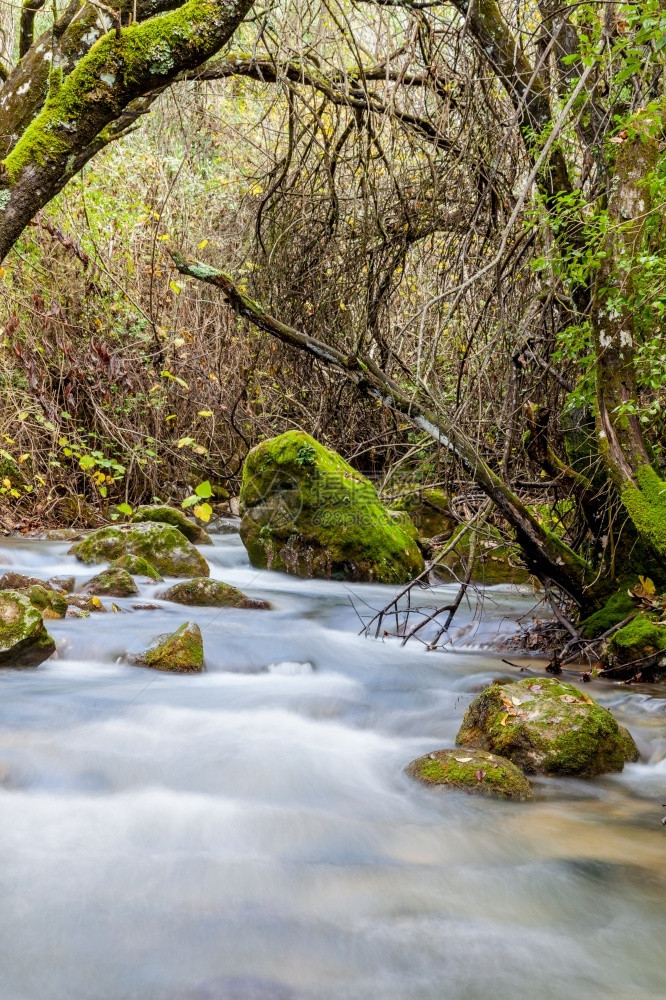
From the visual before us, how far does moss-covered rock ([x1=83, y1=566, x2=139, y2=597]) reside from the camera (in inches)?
259

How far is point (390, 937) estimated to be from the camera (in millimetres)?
2471

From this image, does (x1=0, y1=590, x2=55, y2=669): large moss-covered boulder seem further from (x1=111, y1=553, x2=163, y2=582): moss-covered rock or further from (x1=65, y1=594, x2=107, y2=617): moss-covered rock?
(x1=111, y1=553, x2=163, y2=582): moss-covered rock

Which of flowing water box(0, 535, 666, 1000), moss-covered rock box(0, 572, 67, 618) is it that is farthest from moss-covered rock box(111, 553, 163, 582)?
flowing water box(0, 535, 666, 1000)

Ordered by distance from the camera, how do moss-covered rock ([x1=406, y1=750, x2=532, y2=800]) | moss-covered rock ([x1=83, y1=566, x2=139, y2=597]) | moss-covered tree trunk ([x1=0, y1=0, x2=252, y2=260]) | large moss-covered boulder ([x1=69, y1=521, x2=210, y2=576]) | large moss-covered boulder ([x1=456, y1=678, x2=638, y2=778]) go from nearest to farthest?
moss-covered tree trunk ([x1=0, y1=0, x2=252, y2=260]) < moss-covered rock ([x1=406, y1=750, x2=532, y2=800]) < large moss-covered boulder ([x1=456, y1=678, x2=638, y2=778]) < moss-covered rock ([x1=83, y1=566, x2=139, y2=597]) < large moss-covered boulder ([x1=69, y1=521, x2=210, y2=576])

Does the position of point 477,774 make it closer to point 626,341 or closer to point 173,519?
point 626,341

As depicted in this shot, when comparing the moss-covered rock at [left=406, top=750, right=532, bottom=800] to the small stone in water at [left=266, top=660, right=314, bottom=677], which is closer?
the moss-covered rock at [left=406, top=750, right=532, bottom=800]

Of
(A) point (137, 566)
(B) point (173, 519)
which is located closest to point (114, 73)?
(A) point (137, 566)

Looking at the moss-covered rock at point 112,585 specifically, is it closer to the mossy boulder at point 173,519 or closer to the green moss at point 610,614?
the mossy boulder at point 173,519

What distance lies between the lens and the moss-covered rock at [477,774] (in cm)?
339

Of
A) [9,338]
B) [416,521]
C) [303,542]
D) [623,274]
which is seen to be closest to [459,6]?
[623,274]

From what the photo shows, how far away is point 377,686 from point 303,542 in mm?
2937

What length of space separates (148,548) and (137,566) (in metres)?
0.44

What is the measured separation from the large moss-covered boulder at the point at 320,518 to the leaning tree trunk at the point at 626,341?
3.33 meters

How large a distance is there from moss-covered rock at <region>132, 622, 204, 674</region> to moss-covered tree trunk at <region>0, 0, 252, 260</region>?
3.02 m
